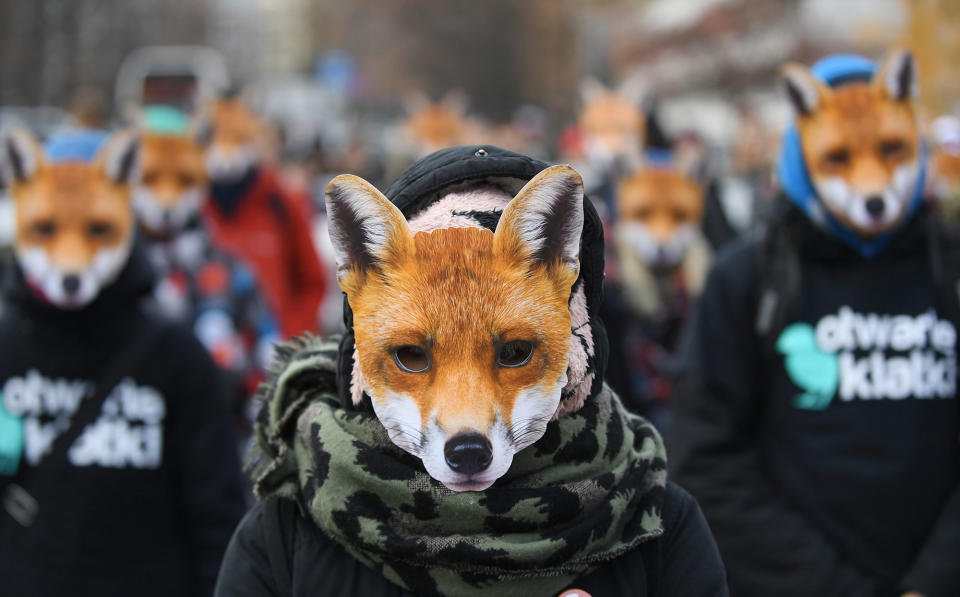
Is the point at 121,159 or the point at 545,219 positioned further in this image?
the point at 121,159

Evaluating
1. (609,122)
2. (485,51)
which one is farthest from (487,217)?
(485,51)

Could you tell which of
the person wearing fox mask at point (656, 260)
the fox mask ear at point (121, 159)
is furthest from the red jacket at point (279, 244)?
the fox mask ear at point (121, 159)

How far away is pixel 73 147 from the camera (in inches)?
159

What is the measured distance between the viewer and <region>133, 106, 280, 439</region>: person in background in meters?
5.32

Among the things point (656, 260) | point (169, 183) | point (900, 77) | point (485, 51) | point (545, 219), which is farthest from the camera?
point (485, 51)

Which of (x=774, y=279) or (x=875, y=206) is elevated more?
(x=875, y=206)

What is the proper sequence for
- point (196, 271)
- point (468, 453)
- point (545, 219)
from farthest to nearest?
point (196, 271) < point (545, 219) < point (468, 453)

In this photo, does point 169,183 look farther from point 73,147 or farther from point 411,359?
point 411,359

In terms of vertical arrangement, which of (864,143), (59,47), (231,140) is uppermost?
(59,47)

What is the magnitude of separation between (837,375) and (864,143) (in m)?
0.74

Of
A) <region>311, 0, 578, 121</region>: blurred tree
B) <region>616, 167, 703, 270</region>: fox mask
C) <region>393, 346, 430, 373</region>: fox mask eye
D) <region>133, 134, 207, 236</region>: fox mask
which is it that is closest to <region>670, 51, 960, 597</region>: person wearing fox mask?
<region>393, 346, 430, 373</region>: fox mask eye

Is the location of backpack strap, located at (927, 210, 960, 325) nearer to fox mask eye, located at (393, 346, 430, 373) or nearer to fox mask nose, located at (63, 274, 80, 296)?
fox mask eye, located at (393, 346, 430, 373)

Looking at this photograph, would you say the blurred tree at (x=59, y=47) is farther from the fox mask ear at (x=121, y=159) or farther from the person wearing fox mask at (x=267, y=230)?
Answer: the fox mask ear at (x=121, y=159)

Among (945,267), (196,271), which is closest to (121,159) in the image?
(196,271)
